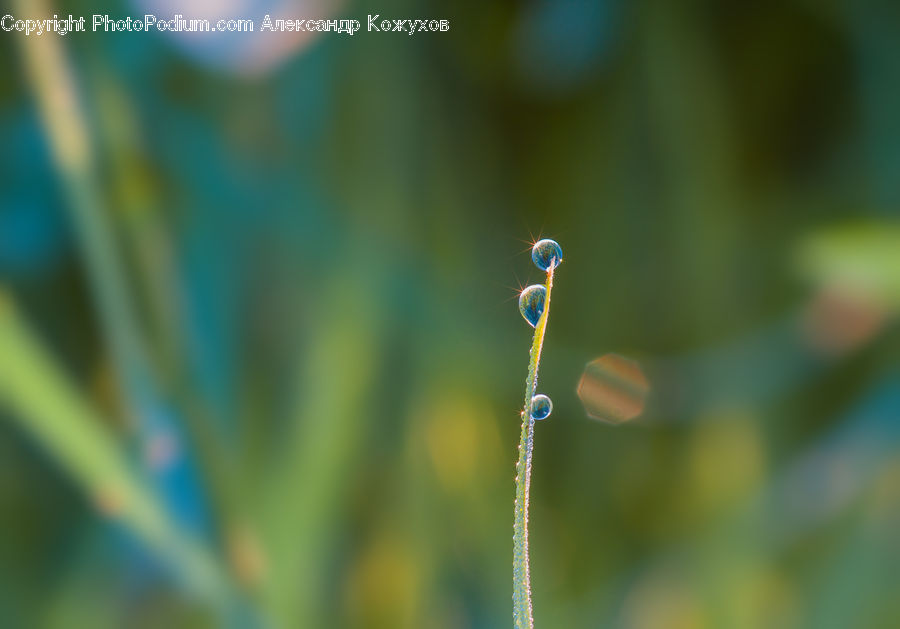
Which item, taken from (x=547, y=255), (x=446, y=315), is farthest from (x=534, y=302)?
(x=446, y=315)

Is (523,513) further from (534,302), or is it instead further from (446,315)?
(446,315)

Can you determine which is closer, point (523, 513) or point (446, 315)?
point (523, 513)

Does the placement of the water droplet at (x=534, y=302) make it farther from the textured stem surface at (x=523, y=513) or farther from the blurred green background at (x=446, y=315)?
the blurred green background at (x=446, y=315)

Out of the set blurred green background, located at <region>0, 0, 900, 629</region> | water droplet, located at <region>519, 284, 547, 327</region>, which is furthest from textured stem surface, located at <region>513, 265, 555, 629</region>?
blurred green background, located at <region>0, 0, 900, 629</region>

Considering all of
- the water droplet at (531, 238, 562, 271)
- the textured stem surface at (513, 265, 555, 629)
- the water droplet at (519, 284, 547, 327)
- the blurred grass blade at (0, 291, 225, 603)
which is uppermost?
the water droplet at (531, 238, 562, 271)

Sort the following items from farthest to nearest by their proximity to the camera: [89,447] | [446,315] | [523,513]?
[446,315], [89,447], [523,513]

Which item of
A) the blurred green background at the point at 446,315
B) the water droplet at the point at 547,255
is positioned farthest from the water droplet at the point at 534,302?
the blurred green background at the point at 446,315

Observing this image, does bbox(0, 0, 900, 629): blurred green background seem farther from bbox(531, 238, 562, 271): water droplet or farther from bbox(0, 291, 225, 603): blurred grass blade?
bbox(531, 238, 562, 271): water droplet

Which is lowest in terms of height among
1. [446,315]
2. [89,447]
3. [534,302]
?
[89,447]

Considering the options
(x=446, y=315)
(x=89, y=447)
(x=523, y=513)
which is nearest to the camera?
(x=523, y=513)

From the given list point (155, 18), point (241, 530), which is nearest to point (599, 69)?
point (155, 18)
